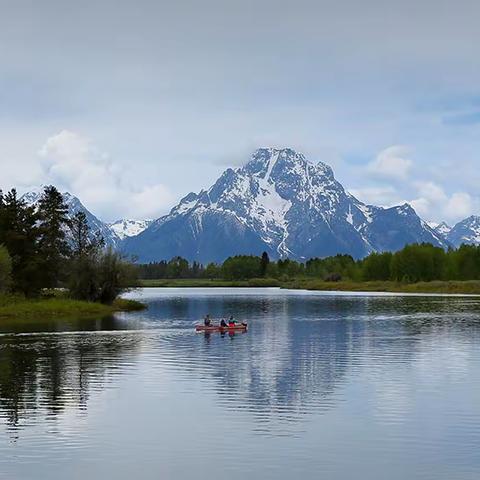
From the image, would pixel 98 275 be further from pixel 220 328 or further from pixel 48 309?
pixel 220 328

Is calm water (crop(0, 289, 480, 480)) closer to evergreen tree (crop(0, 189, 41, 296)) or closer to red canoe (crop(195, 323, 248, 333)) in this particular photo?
red canoe (crop(195, 323, 248, 333))

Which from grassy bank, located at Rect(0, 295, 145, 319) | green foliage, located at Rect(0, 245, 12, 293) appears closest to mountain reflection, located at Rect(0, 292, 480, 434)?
grassy bank, located at Rect(0, 295, 145, 319)

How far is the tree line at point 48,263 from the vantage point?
129000mm

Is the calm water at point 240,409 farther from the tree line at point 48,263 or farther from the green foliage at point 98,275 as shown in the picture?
the green foliage at point 98,275

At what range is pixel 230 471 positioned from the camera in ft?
97.5

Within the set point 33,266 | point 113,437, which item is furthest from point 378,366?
point 33,266

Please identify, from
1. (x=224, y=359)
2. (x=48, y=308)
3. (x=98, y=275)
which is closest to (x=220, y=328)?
(x=224, y=359)

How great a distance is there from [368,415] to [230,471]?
12696 millimetres

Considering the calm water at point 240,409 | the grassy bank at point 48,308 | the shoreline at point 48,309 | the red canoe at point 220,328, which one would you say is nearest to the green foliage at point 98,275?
the shoreline at point 48,309

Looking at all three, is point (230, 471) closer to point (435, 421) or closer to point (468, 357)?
point (435, 421)

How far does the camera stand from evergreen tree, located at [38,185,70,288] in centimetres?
13562

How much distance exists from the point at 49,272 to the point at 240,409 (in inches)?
3887

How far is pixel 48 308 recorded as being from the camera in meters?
122

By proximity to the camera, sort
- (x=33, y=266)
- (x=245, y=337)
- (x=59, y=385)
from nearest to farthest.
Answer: (x=59, y=385) < (x=245, y=337) < (x=33, y=266)
